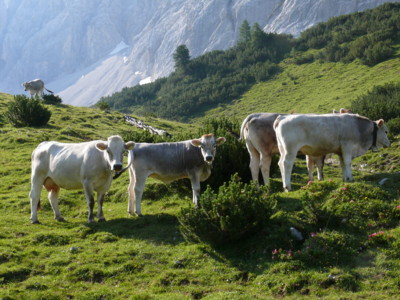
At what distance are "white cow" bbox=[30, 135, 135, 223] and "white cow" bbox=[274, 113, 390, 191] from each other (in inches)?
165

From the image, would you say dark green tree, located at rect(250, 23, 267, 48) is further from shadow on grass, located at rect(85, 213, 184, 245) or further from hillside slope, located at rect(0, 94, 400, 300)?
shadow on grass, located at rect(85, 213, 184, 245)

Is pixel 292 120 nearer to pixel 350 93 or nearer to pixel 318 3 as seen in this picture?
pixel 350 93

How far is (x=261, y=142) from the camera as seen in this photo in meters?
13.1

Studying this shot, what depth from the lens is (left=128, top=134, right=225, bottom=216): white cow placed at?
11789 millimetres

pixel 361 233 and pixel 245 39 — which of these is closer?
Result: pixel 361 233

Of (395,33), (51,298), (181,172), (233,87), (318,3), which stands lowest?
(51,298)

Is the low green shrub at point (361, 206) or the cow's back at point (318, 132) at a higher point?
the cow's back at point (318, 132)

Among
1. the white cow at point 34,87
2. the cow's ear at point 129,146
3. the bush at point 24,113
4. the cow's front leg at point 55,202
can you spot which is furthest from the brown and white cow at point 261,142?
the white cow at point 34,87

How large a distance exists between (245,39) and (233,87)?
3644cm

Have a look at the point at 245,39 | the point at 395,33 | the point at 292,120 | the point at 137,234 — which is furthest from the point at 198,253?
the point at 245,39

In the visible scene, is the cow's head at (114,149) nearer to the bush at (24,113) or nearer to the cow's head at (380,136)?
the cow's head at (380,136)

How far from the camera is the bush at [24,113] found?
29578 mm

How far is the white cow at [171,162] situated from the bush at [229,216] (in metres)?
2.13

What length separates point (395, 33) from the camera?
2454 inches
